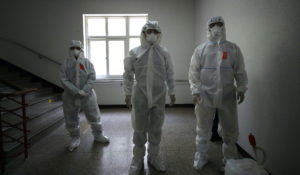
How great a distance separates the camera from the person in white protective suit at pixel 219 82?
1646 millimetres

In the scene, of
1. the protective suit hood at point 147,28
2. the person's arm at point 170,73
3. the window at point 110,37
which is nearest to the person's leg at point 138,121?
the person's arm at point 170,73

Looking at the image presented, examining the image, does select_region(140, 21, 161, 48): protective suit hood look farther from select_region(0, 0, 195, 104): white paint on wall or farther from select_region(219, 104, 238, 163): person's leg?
select_region(0, 0, 195, 104): white paint on wall

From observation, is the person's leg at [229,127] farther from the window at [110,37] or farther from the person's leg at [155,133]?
the window at [110,37]

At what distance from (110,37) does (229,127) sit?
3.94 metres

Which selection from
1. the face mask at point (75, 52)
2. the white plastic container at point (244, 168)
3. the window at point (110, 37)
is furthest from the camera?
the window at point (110, 37)

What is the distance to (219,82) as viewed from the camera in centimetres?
162

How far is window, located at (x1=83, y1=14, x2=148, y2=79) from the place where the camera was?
4.67 m

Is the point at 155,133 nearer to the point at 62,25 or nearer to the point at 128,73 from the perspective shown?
the point at 128,73

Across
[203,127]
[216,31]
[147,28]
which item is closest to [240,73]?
[216,31]

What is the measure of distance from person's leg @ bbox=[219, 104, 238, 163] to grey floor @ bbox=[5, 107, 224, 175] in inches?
11.1

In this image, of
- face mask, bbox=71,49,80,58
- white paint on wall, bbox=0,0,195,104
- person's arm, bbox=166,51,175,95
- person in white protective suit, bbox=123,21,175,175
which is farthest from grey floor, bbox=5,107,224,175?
white paint on wall, bbox=0,0,195,104

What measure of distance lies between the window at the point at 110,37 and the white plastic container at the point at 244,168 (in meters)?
3.83

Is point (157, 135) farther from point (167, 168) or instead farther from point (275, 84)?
point (275, 84)

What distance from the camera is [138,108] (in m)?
1.70
